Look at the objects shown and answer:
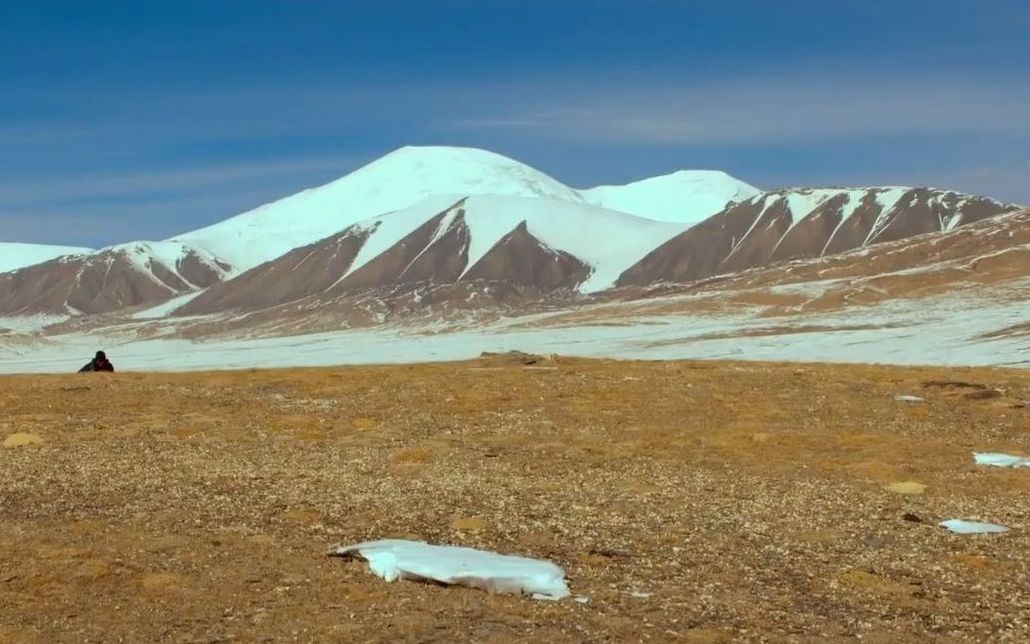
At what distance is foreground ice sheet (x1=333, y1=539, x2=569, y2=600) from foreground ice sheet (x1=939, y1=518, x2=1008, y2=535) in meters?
7.69

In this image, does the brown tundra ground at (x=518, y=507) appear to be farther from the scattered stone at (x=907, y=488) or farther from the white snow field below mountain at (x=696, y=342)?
the white snow field below mountain at (x=696, y=342)

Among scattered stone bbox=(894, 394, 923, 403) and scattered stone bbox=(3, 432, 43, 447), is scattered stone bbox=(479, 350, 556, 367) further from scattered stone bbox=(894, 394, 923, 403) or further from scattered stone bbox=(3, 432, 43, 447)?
scattered stone bbox=(3, 432, 43, 447)

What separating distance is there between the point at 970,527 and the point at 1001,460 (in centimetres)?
714

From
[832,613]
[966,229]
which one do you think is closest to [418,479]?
[832,613]

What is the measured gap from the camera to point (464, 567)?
47.0 ft

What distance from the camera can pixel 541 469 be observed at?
2277 centimetres

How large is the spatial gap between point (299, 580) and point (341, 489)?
5.97 meters

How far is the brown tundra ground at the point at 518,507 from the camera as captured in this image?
42.4 feet

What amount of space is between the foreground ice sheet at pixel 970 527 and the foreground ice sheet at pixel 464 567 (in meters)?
7.69

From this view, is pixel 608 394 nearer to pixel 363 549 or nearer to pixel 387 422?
pixel 387 422

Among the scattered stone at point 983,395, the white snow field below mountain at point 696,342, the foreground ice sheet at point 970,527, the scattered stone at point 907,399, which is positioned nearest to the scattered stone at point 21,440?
the foreground ice sheet at point 970,527

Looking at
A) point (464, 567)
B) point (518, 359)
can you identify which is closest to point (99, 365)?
point (518, 359)

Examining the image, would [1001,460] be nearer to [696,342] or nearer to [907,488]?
[907,488]

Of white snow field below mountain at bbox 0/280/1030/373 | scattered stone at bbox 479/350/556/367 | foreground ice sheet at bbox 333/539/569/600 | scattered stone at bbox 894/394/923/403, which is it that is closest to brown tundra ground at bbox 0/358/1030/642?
foreground ice sheet at bbox 333/539/569/600
